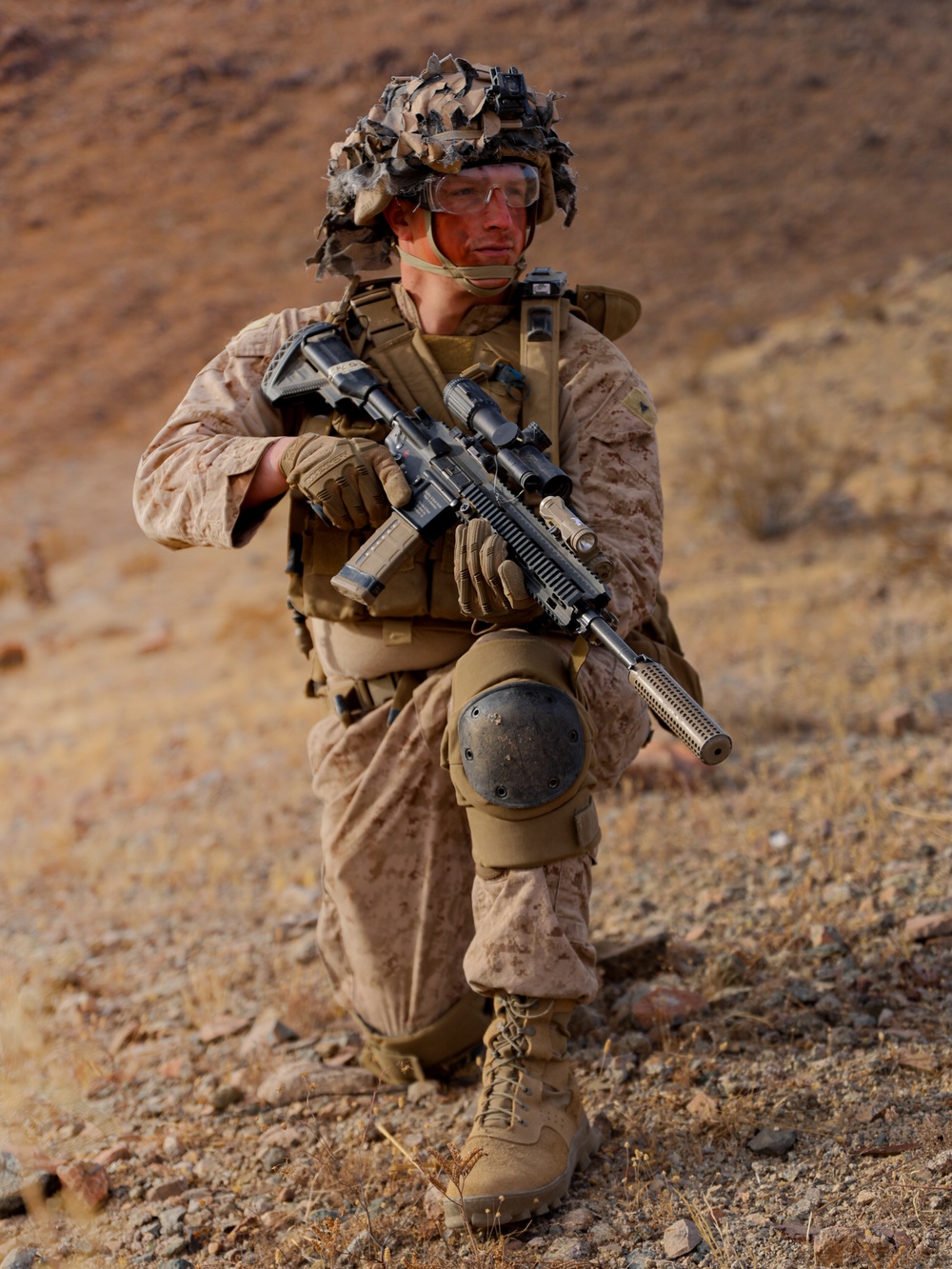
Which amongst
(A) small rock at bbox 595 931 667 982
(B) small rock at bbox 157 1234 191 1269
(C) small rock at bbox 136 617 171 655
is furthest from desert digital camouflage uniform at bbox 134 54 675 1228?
(C) small rock at bbox 136 617 171 655

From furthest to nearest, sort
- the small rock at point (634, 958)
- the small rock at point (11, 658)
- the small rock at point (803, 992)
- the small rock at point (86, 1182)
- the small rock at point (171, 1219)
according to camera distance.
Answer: the small rock at point (11, 658)
the small rock at point (634, 958)
the small rock at point (803, 992)
the small rock at point (86, 1182)
the small rock at point (171, 1219)

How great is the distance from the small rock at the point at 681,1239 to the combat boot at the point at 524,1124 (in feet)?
0.81

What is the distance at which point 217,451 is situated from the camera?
9.57 feet

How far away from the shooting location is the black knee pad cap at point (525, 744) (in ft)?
8.25

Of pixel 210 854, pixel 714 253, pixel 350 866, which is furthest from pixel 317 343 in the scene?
pixel 714 253

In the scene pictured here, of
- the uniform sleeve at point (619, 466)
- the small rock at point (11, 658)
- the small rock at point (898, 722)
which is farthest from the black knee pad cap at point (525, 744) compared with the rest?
the small rock at point (11, 658)

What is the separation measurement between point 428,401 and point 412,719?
75 centimetres

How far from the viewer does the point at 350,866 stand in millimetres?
3137

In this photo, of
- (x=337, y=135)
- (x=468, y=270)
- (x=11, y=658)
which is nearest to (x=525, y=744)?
(x=468, y=270)

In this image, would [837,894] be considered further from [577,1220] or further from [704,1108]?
[577,1220]

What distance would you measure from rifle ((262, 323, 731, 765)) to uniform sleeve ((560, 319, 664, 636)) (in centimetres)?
13

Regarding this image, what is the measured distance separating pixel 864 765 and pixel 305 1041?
240 cm

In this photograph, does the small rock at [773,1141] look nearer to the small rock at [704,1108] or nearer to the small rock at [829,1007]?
the small rock at [704,1108]

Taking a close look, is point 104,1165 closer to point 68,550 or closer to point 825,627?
point 825,627
